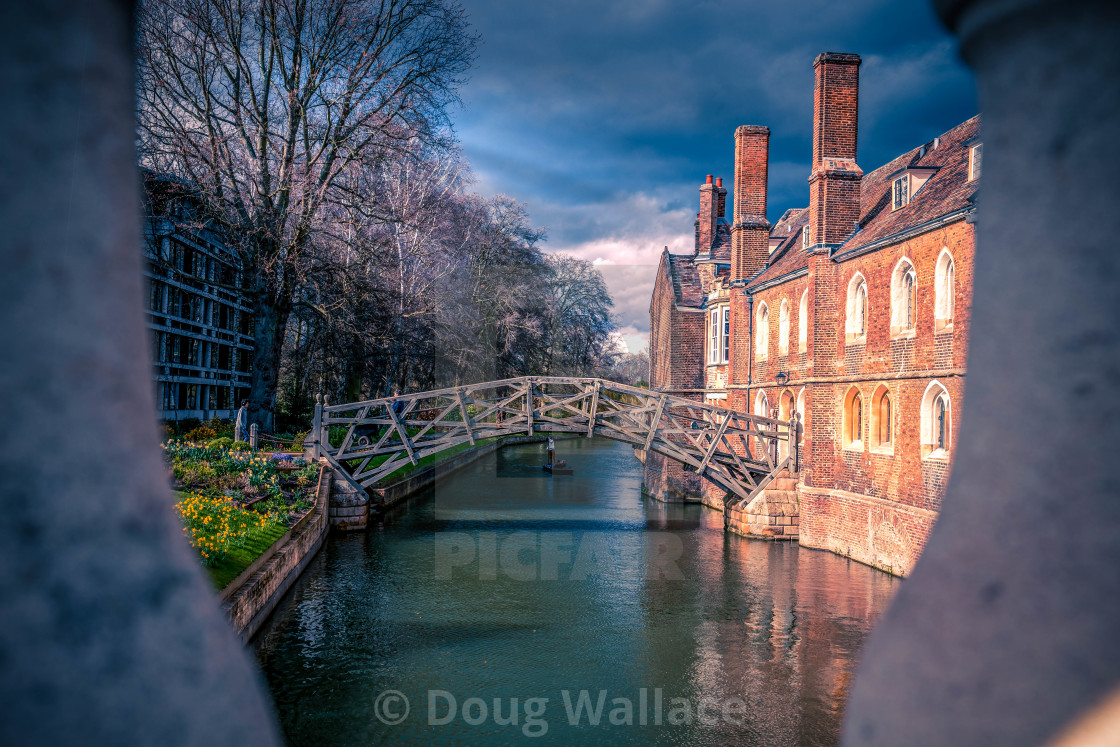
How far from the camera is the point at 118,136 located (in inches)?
39.9

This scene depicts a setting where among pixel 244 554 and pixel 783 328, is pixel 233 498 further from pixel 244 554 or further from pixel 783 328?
pixel 783 328

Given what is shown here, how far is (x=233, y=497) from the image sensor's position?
597 inches

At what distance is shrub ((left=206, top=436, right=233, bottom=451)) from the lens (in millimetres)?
19184

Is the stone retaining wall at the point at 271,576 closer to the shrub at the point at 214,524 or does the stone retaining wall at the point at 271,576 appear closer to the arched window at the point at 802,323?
the shrub at the point at 214,524

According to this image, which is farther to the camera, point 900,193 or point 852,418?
point 900,193

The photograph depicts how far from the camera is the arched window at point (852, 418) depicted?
17469mm

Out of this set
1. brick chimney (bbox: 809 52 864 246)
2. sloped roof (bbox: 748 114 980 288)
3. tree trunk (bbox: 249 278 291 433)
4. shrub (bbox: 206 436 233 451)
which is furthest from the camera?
tree trunk (bbox: 249 278 291 433)

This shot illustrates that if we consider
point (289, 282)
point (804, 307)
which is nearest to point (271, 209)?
point (289, 282)

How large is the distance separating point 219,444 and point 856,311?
57.2ft

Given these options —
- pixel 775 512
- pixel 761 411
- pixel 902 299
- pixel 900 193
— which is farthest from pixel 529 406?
pixel 900 193

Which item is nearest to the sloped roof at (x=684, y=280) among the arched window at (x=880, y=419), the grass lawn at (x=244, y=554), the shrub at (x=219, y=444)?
the arched window at (x=880, y=419)

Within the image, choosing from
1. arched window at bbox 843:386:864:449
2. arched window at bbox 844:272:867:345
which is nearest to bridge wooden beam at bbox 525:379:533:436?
arched window at bbox 843:386:864:449

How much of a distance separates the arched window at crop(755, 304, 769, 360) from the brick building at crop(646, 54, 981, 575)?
6 centimetres

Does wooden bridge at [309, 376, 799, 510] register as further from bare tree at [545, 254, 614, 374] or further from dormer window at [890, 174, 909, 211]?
bare tree at [545, 254, 614, 374]
